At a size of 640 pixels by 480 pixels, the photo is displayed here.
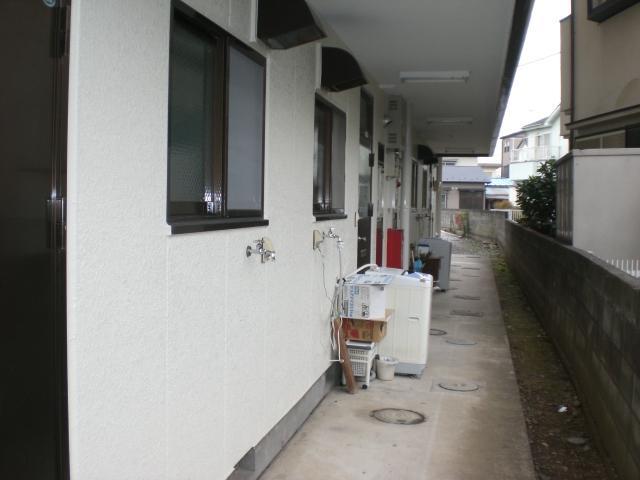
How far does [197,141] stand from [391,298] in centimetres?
361

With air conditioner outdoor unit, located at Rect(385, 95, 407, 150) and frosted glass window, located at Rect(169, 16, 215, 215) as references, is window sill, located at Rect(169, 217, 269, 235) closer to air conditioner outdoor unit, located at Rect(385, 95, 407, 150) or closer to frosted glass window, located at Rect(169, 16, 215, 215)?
frosted glass window, located at Rect(169, 16, 215, 215)

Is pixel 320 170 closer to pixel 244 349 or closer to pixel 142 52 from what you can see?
pixel 244 349

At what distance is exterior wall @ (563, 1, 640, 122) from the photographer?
30.1 ft

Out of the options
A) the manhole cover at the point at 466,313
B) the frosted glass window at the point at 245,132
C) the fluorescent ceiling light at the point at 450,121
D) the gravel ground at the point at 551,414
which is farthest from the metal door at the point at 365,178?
the fluorescent ceiling light at the point at 450,121

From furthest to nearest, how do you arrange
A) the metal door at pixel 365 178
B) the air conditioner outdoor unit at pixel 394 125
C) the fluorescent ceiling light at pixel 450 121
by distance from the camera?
1. the fluorescent ceiling light at pixel 450 121
2. the air conditioner outdoor unit at pixel 394 125
3. the metal door at pixel 365 178

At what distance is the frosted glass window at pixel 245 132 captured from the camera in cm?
326

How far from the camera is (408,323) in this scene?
616cm

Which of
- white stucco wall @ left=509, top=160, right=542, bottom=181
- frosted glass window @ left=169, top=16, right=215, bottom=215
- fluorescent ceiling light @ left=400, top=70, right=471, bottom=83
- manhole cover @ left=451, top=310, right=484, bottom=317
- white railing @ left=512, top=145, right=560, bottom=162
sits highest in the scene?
white railing @ left=512, top=145, right=560, bottom=162

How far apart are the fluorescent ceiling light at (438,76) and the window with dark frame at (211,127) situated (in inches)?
157

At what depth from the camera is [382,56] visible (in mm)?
6453

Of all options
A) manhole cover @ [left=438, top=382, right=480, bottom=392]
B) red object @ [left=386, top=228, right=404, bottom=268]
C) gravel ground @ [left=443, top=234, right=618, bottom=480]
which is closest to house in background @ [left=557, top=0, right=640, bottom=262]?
gravel ground @ [left=443, top=234, right=618, bottom=480]

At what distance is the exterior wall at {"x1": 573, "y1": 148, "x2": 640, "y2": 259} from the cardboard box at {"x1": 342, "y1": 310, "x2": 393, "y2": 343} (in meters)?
3.05

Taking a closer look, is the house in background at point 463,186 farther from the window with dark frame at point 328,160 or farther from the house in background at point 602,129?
the window with dark frame at point 328,160

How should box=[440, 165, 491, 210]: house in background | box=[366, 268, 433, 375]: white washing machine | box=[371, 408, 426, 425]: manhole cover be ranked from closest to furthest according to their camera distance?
box=[371, 408, 426, 425]: manhole cover, box=[366, 268, 433, 375]: white washing machine, box=[440, 165, 491, 210]: house in background
